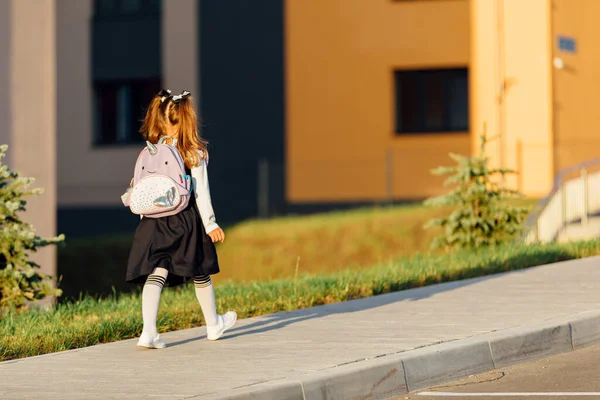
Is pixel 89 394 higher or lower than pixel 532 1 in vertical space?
lower

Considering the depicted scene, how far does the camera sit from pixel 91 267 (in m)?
23.9

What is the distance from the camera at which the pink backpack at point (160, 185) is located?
827 cm

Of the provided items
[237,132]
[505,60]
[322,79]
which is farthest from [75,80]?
[505,60]

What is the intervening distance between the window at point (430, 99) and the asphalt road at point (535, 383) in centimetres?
1804

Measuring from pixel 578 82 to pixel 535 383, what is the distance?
1766 centimetres

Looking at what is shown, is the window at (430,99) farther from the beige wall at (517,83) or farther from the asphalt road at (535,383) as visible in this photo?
the asphalt road at (535,383)

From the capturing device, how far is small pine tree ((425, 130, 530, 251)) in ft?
50.6

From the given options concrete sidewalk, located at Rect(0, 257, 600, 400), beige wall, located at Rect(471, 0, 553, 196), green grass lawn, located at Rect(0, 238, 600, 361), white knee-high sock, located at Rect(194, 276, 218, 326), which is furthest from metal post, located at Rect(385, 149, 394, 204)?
white knee-high sock, located at Rect(194, 276, 218, 326)

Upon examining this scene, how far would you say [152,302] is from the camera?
27.5 feet

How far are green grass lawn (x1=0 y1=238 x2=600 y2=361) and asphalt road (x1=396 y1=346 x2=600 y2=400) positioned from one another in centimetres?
280

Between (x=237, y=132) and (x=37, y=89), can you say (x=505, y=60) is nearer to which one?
(x=237, y=132)

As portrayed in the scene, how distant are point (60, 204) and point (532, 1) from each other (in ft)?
40.0

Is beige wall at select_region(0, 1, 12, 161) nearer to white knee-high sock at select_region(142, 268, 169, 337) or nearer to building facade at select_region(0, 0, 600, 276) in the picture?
building facade at select_region(0, 0, 600, 276)

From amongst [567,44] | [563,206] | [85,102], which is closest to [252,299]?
[563,206]
